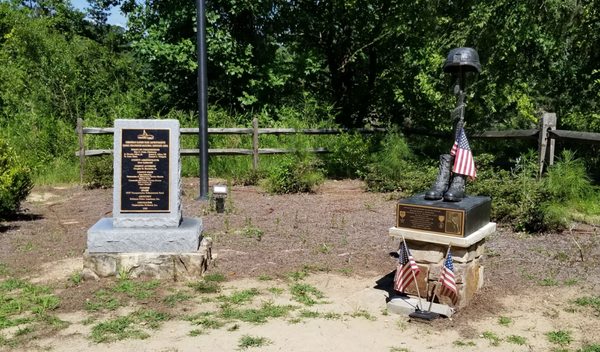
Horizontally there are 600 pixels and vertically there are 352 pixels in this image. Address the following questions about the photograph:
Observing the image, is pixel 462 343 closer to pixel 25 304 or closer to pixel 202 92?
pixel 25 304

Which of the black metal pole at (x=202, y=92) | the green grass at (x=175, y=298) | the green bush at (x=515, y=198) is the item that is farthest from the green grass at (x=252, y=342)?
the black metal pole at (x=202, y=92)

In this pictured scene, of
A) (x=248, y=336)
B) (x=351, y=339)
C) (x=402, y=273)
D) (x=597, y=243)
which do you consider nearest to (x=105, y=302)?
(x=248, y=336)

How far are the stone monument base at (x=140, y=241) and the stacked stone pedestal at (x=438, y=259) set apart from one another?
221cm

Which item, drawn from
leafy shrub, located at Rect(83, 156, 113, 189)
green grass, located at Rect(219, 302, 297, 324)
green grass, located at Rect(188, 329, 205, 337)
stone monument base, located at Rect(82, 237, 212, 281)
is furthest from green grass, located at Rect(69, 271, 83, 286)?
leafy shrub, located at Rect(83, 156, 113, 189)

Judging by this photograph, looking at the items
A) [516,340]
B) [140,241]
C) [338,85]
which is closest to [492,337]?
[516,340]

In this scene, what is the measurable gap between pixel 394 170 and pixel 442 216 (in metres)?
6.14

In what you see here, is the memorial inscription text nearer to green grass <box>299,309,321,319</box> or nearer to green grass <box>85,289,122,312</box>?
green grass <box>299,309,321,319</box>

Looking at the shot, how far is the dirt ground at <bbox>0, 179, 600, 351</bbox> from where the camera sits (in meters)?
4.59

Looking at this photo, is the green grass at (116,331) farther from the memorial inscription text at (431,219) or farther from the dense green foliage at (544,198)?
the dense green foliage at (544,198)

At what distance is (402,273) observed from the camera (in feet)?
17.7

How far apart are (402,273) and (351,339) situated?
3.27 feet

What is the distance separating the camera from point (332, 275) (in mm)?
6289

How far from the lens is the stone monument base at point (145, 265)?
6066 mm

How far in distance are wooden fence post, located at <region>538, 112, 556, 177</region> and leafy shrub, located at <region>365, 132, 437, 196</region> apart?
195cm
